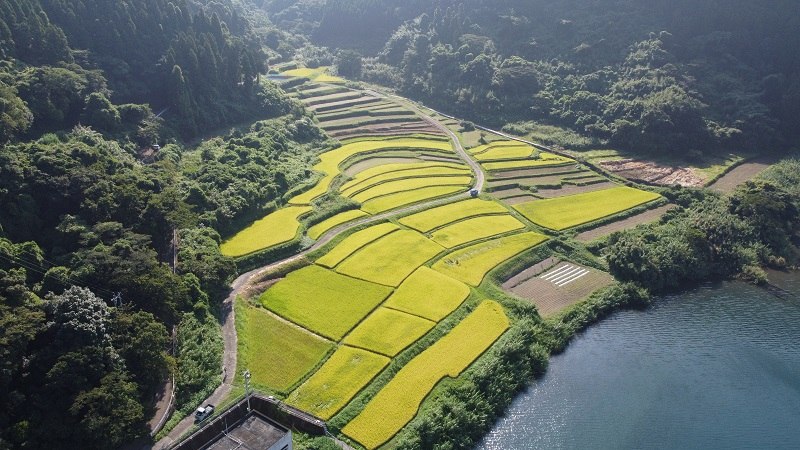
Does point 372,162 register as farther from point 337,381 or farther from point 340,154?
point 337,381

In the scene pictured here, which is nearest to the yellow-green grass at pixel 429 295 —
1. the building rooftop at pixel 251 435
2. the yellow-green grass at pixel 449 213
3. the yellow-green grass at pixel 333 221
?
the yellow-green grass at pixel 449 213

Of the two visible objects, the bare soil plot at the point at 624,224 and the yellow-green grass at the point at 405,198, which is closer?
the bare soil plot at the point at 624,224

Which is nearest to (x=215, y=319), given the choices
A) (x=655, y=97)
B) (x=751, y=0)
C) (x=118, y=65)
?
(x=118, y=65)

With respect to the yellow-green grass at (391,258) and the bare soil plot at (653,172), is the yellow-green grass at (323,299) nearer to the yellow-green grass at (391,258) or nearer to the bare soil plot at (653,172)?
the yellow-green grass at (391,258)

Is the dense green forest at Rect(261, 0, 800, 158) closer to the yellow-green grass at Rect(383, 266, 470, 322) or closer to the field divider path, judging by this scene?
the field divider path

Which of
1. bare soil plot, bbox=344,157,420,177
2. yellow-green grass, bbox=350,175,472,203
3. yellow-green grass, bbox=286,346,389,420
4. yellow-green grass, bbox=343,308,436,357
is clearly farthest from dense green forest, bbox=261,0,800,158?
yellow-green grass, bbox=286,346,389,420

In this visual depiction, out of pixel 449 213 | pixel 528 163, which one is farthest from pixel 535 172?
pixel 449 213

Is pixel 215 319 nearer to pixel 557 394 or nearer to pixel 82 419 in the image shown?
pixel 82 419
